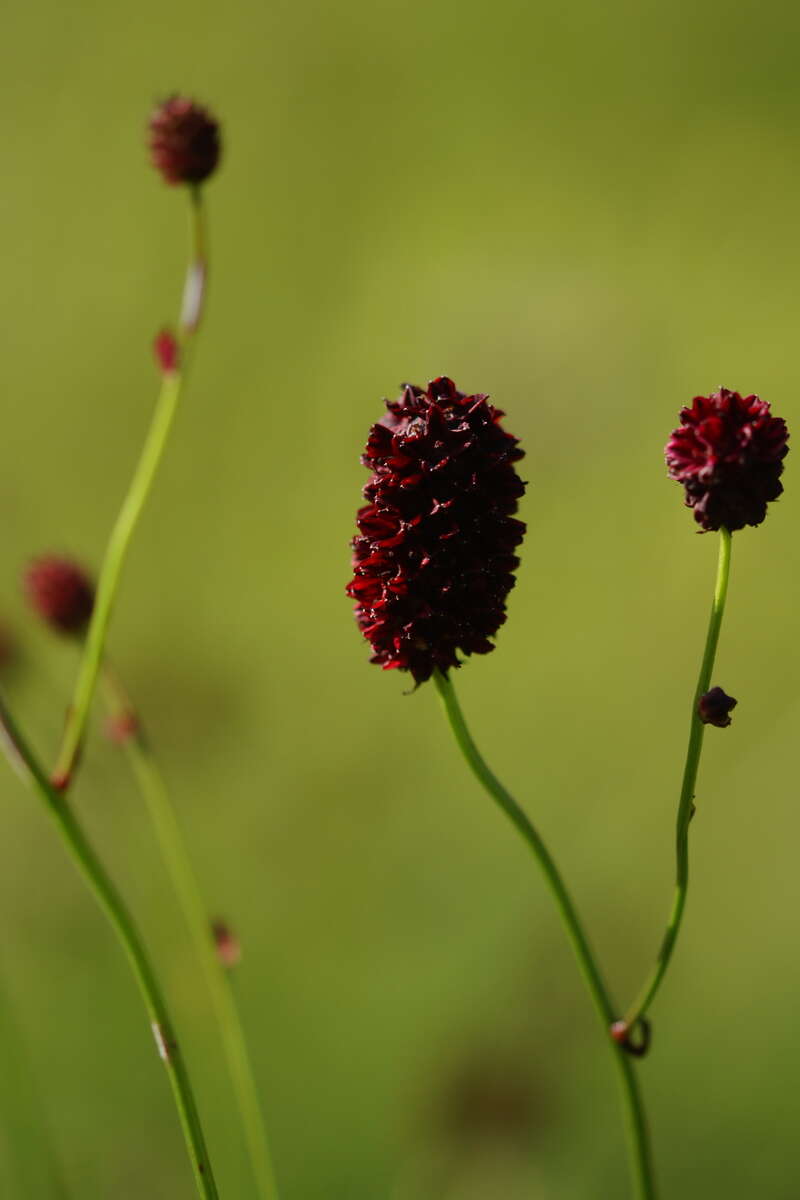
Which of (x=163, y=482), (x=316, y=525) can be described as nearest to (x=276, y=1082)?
(x=316, y=525)

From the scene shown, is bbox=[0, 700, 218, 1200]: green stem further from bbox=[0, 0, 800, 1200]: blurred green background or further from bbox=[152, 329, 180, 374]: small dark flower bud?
bbox=[0, 0, 800, 1200]: blurred green background

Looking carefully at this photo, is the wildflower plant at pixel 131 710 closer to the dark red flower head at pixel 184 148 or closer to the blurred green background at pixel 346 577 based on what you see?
the dark red flower head at pixel 184 148

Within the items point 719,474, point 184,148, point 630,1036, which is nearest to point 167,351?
point 184,148

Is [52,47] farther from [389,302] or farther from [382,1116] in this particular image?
[382,1116]

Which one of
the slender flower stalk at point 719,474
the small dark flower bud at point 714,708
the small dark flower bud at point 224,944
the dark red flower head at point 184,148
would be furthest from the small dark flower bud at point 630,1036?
the dark red flower head at point 184,148

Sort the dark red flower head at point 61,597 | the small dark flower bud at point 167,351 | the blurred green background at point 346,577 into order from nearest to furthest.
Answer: the small dark flower bud at point 167,351 → the dark red flower head at point 61,597 → the blurred green background at point 346,577

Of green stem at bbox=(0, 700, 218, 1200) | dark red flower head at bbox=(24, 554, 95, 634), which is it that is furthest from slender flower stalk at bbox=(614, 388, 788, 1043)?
dark red flower head at bbox=(24, 554, 95, 634)

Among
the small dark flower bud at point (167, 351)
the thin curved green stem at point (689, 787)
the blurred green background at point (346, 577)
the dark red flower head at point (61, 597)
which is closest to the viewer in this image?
the thin curved green stem at point (689, 787)
